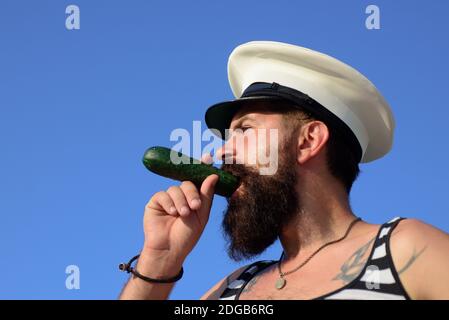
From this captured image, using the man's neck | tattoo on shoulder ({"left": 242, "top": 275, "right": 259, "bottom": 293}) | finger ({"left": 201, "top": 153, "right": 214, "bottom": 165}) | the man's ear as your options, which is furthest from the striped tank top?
finger ({"left": 201, "top": 153, "right": 214, "bottom": 165})

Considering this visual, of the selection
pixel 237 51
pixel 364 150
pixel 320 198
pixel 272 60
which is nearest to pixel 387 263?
pixel 320 198

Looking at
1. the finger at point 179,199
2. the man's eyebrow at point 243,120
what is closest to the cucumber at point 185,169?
the finger at point 179,199

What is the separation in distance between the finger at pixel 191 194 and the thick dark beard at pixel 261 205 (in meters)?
0.34

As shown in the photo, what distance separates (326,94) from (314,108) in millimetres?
149

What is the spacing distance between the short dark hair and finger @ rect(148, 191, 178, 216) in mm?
1074

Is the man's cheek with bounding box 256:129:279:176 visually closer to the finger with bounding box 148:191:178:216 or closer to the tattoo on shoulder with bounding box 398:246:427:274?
the finger with bounding box 148:191:178:216

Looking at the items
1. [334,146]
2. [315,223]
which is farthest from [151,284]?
[334,146]

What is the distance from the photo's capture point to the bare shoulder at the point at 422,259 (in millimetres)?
3963

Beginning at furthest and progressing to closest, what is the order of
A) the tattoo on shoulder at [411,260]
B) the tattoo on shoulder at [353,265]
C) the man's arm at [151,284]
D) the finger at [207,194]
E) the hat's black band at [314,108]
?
1. the hat's black band at [314,108]
2. the finger at [207,194]
3. the man's arm at [151,284]
4. the tattoo on shoulder at [353,265]
5. the tattoo on shoulder at [411,260]

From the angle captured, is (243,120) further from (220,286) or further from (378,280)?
(378,280)

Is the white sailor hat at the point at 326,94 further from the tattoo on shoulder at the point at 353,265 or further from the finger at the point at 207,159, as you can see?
the tattoo on shoulder at the point at 353,265

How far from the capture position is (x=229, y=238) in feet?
17.3

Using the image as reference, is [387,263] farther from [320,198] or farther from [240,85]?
[240,85]

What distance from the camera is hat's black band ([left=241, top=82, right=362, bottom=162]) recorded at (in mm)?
5160
